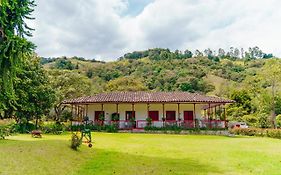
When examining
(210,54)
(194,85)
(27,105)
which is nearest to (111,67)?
(194,85)

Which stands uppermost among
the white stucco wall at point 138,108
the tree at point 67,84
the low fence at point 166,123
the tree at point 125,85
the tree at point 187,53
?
the tree at point 187,53

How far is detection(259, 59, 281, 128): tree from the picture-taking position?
44188 mm

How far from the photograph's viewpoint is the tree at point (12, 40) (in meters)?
A: 11.4

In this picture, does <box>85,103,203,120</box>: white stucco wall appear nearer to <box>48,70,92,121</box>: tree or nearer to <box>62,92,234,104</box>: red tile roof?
<box>62,92,234,104</box>: red tile roof

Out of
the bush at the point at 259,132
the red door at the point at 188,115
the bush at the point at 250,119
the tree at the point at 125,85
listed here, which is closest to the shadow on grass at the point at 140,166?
the bush at the point at 259,132

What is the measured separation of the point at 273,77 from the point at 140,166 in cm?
3591

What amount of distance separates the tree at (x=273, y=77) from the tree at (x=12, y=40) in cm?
3676

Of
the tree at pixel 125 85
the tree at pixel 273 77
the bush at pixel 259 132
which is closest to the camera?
the bush at pixel 259 132

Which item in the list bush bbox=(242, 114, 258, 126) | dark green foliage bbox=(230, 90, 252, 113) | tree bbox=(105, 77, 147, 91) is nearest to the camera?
bush bbox=(242, 114, 258, 126)

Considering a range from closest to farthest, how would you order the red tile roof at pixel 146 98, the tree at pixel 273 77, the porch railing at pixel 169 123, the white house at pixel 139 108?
the porch railing at pixel 169 123 → the red tile roof at pixel 146 98 → the white house at pixel 139 108 → the tree at pixel 273 77

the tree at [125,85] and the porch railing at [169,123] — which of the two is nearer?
the porch railing at [169,123]

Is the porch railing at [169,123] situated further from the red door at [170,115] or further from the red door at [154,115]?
the red door at [170,115]

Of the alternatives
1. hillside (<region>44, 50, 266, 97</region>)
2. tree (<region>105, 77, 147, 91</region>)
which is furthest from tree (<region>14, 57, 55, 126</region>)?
hillside (<region>44, 50, 266, 97</region>)

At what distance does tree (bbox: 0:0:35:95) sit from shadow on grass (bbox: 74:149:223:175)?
4169 millimetres
